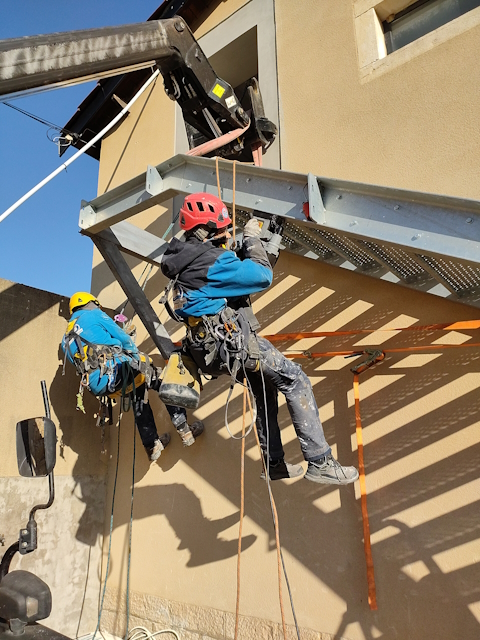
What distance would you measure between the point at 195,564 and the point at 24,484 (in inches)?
76.3

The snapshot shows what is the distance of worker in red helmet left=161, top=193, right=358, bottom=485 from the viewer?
3473 mm

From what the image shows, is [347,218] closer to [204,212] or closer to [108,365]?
[204,212]

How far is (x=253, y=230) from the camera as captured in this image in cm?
367

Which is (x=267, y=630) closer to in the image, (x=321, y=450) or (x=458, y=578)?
(x=458, y=578)

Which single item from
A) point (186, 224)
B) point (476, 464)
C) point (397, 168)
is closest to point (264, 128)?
point (397, 168)

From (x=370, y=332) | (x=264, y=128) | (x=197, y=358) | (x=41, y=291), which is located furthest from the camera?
(x=41, y=291)

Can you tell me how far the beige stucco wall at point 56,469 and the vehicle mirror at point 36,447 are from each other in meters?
2.63

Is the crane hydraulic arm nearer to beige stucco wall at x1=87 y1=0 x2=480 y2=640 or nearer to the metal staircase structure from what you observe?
the metal staircase structure

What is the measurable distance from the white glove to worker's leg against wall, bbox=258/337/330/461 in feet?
2.54

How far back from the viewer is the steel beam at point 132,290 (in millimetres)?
5270

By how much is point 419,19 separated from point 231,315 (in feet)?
13.0

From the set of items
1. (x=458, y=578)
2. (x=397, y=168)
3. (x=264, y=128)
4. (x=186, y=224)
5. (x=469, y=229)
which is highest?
(x=264, y=128)

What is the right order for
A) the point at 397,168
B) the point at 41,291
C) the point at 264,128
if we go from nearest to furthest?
the point at 397,168
the point at 264,128
the point at 41,291

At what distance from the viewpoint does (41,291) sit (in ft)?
18.8
